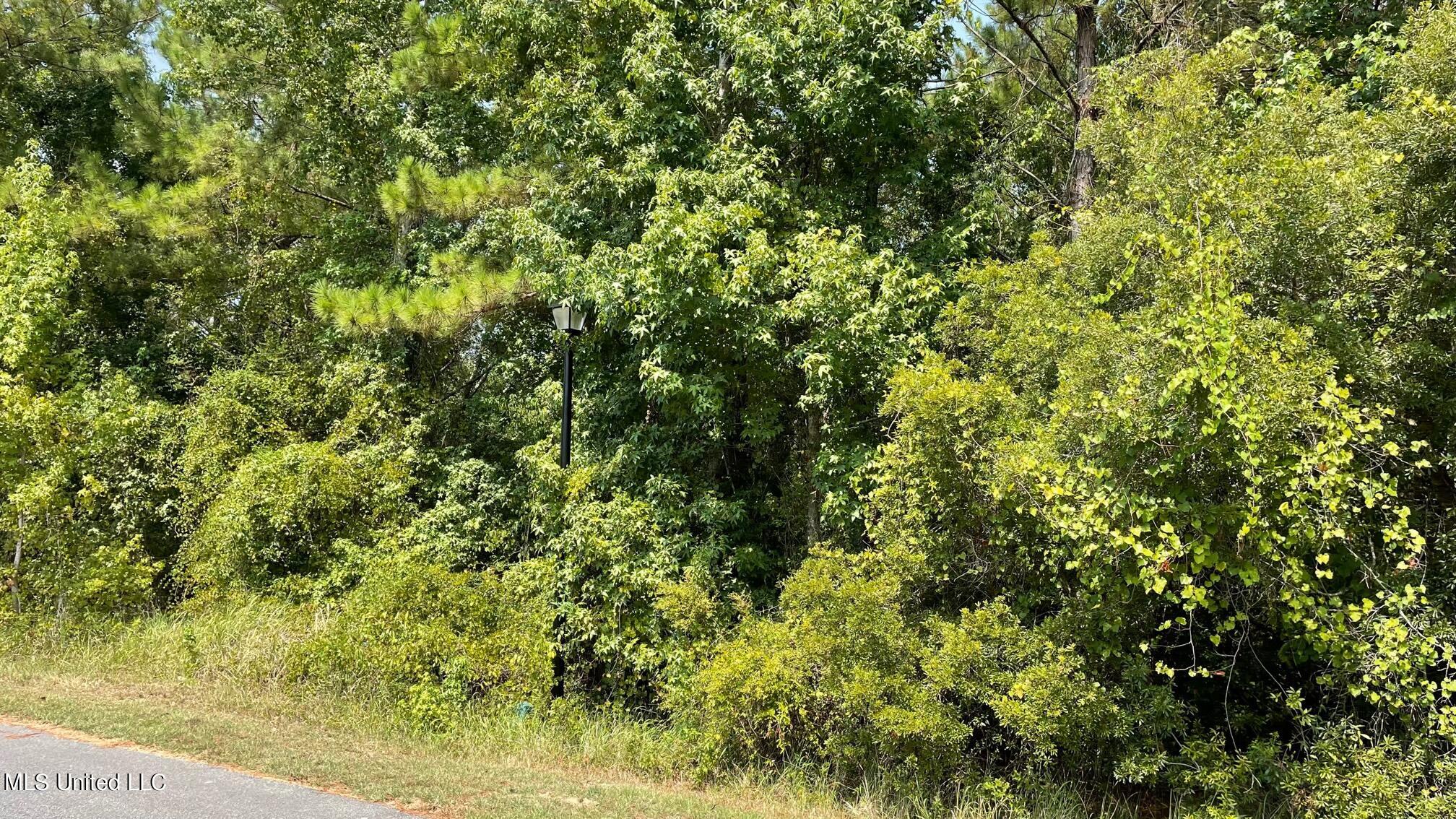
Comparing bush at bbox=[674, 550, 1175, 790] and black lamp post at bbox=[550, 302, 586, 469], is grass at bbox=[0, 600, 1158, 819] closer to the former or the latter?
bush at bbox=[674, 550, 1175, 790]

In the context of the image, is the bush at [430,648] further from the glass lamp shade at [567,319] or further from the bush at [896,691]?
the glass lamp shade at [567,319]

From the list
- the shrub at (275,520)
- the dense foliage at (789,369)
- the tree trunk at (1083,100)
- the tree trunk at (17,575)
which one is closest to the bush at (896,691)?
the dense foliage at (789,369)

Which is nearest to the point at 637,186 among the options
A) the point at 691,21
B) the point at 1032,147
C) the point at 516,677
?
the point at 691,21

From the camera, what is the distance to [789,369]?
371 inches

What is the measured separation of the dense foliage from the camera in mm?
5508

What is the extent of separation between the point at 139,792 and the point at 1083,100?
1065 cm

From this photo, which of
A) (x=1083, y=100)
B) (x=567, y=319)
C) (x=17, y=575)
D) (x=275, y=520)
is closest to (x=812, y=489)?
(x=567, y=319)

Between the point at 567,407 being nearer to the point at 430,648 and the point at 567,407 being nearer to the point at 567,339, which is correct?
the point at 567,339

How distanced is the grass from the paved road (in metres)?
0.23

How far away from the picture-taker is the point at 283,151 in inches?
529

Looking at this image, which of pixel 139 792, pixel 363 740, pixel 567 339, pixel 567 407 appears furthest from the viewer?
pixel 567 407

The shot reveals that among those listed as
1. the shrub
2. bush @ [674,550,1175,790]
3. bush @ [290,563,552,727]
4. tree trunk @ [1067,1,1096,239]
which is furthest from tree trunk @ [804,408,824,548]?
the shrub

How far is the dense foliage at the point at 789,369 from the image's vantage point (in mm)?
5508

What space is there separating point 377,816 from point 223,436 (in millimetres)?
8518
